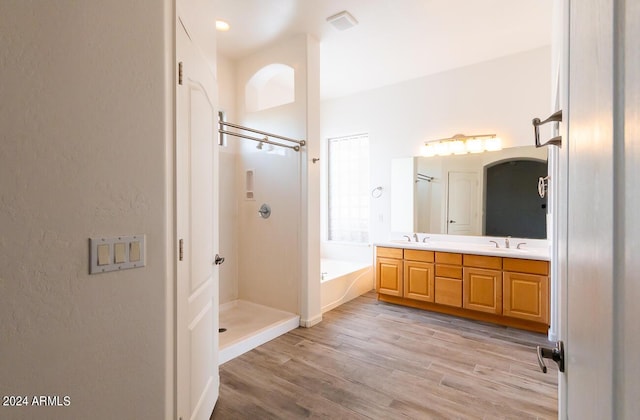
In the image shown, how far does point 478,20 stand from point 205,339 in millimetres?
3681

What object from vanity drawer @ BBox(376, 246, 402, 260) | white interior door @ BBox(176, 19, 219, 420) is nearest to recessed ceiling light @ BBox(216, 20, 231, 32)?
white interior door @ BBox(176, 19, 219, 420)

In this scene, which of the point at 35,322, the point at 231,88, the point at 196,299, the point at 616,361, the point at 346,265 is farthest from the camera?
the point at 346,265

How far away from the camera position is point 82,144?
1.00 m

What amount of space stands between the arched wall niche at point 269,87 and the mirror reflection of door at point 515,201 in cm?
289

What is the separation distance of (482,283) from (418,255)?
758mm

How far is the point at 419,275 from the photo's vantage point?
12.2 ft

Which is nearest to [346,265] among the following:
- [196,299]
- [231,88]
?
[231,88]

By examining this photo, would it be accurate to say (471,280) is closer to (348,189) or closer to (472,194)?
(472,194)

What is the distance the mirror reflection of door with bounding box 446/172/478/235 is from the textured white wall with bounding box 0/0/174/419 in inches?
145

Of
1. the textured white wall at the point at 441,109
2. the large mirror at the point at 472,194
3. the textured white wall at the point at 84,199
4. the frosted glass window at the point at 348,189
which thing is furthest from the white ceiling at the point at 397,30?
the textured white wall at the point at 84,199

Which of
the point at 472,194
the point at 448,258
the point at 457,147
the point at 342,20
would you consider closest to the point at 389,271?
the point at 448,258

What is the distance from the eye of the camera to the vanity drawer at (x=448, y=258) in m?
3.46

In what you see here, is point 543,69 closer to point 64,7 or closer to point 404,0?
point 404,0

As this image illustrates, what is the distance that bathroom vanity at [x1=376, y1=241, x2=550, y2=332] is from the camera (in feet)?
9.95
